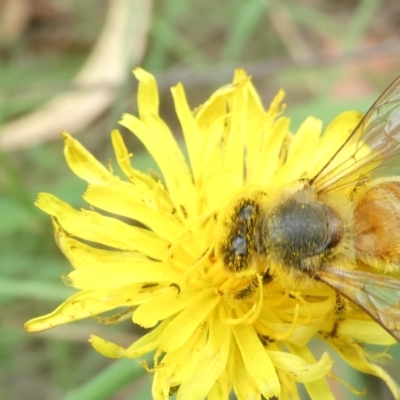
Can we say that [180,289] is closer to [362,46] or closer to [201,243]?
[201,243]

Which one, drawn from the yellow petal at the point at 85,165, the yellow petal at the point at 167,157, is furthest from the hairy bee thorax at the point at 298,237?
the yellow petal at the point at 85,165

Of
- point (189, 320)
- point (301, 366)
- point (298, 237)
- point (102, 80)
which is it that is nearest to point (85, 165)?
point (189, 320)

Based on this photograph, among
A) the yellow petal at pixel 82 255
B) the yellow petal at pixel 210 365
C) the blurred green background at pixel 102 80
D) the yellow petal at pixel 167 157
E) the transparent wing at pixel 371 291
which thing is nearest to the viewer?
the transparent wing at pixel 371 291

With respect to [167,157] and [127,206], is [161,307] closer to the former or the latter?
[127,206]

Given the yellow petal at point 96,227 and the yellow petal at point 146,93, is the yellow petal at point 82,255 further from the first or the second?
the yellow petal at point 146,93

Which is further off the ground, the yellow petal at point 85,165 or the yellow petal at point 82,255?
the yellow petal at point 85,165

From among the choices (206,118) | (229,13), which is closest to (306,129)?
(206,118)
